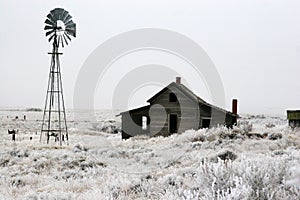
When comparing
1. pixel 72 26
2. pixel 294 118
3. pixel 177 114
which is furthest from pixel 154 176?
pixel 177 114

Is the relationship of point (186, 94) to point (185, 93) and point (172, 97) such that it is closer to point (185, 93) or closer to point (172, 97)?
point (185, 93)

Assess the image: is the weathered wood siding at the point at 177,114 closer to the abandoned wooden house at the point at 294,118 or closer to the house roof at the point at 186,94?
the house roof at the point at 186,94

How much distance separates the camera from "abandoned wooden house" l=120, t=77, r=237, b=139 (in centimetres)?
2375

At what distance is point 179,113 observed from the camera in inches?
956

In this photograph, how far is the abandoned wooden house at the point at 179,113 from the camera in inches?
935

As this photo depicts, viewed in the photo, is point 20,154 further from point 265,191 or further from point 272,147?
point 265,191

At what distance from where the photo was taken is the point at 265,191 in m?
4.53

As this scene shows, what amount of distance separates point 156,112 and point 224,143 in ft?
32.9

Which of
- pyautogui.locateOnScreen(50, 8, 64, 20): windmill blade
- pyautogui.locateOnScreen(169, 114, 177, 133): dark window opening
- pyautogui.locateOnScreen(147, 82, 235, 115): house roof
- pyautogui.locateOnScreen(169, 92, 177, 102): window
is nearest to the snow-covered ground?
pyautogui.locateOnScreen(147, 82, 235, 115): house roof

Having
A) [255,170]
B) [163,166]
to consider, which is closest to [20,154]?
[163,166]

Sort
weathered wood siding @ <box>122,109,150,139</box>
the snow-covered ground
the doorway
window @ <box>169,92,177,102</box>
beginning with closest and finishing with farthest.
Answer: the snow-covered ground → the doorway → window @ <box>169,92,177,102</box> → weathered wood siding @ <box>122,109,150,139</box>

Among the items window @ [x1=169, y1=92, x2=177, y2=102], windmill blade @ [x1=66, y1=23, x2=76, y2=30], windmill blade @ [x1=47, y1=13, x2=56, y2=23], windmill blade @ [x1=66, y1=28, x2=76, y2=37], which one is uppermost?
windmill blade @ [x1=47, y1=13, x2=56, y2=23]

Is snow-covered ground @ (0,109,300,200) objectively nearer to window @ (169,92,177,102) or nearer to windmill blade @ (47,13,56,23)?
windmill blade @ (47,13,56,23)

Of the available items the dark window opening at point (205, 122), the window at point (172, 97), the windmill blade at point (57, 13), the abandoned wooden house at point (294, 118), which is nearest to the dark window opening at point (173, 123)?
the window at point (172, 97)
